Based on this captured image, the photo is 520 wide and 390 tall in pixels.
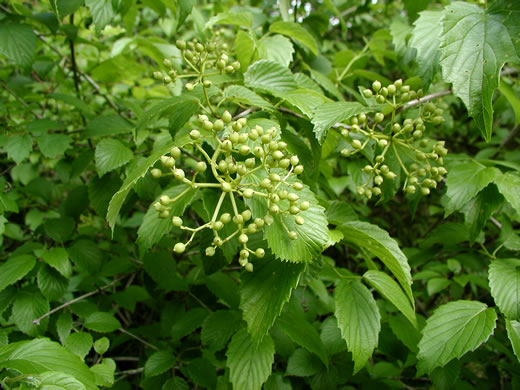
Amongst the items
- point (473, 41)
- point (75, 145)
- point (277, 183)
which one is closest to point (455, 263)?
point (473, 41)

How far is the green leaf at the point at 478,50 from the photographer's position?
1.22 meters

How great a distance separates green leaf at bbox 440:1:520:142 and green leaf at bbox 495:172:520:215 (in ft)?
1.38

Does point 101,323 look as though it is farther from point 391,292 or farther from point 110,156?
point 391,292

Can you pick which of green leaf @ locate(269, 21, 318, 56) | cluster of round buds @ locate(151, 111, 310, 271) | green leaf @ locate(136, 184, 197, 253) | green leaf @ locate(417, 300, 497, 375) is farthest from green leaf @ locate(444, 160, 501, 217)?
A: green leaf @ locate(136, 184, 197, 253)

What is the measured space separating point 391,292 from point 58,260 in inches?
60.2

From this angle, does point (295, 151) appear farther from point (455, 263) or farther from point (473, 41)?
point (455, 263)

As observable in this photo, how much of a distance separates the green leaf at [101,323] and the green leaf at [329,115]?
1344 millimetres

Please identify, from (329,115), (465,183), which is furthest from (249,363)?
(465,183)

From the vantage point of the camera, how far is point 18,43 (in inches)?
72.2

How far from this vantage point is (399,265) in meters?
1.25

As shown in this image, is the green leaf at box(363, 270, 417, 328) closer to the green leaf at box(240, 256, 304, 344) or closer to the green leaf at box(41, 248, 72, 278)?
the green leaf at box(240, 256, 304, 344)

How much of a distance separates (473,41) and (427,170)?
503 millimetres

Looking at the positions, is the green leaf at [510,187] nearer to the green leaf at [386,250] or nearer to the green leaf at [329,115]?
the green leaf at [386,250]

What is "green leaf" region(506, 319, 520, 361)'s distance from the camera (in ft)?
4.53
